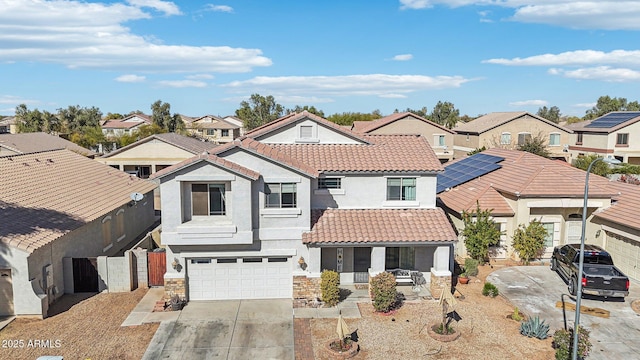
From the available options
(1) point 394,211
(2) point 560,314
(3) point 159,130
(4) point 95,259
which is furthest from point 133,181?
(3) point 159,130

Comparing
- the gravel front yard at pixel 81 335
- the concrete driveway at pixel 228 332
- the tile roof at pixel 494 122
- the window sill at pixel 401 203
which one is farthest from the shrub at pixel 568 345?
the tile roof at pixel 494 122

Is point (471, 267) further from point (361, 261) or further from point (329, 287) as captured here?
point (329, 287)

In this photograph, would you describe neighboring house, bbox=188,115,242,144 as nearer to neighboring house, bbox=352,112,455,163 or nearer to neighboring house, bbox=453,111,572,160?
neighboring house, bbox=352,112,455,163

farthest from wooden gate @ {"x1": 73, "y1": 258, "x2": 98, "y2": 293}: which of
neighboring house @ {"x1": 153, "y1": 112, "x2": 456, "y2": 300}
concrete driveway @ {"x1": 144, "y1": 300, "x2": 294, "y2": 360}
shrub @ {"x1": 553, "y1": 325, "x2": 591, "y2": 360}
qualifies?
shrub @ {"x1": 553, "y1": 325, "x2": 591, "y2": 360}

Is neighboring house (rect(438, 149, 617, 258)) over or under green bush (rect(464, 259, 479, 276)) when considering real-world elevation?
over

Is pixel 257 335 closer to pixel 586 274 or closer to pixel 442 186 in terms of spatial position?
pixel 586 274

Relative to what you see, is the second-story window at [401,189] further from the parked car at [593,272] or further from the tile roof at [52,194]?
the tile roof at [52,194]
